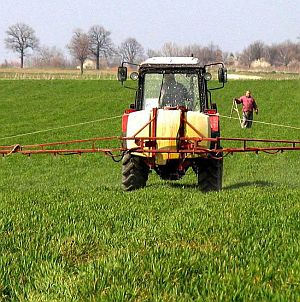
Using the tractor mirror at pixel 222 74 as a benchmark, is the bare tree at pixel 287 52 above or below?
above

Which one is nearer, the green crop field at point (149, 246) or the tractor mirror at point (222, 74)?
the green crop field at point (149, 246)

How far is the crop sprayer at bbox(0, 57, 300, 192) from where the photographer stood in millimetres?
7984

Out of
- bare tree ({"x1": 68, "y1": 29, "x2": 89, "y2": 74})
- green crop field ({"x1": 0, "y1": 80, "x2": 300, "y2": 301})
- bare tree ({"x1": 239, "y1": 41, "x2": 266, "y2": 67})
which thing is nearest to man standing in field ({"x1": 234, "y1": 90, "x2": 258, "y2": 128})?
green crop field ({"x1": 0, "y1": 80, "x2": 300, "y2": 301})

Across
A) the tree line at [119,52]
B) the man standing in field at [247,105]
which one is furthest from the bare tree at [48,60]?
the man standing in field at [247,105]

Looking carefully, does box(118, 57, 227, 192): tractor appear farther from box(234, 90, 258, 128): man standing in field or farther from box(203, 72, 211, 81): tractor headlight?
box(234, 90, 258, 128): man standing in field

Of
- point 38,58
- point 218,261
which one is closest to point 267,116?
point 218,261

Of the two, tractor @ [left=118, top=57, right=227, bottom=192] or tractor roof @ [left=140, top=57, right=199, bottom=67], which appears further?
tractor roof @ [left=140, top=57, right=199, bottom=67]

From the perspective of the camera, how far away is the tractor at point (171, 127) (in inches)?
315

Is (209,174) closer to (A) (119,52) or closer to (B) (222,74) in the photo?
(B) (222,74)

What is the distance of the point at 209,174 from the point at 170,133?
1.48 m

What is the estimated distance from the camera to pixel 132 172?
9.08 metres

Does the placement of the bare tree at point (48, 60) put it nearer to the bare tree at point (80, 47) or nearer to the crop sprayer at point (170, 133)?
the bare tree at point (80, 47)

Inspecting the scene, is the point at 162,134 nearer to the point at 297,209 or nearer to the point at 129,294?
the point at 297,209

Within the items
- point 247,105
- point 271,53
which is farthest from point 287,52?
point 247,105
